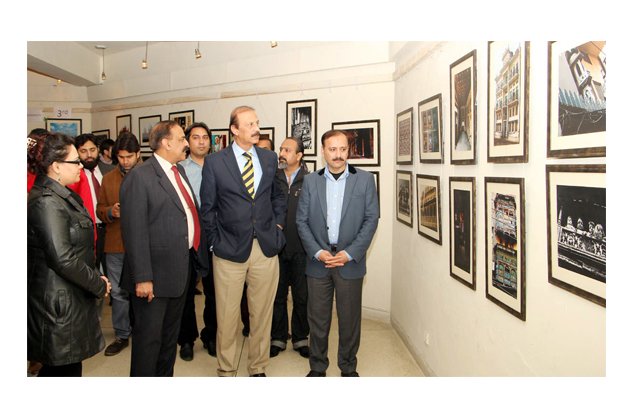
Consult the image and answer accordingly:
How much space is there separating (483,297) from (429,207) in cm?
112

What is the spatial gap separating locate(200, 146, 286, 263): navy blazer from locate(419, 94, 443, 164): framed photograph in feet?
4.22

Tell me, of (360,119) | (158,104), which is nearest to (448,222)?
(360,119)

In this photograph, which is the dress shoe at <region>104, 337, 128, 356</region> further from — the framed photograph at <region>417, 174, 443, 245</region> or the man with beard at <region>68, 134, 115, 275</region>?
the framed photograph at <region>417, 174, 443, 245</region>

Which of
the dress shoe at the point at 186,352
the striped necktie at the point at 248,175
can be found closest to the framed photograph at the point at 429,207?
the striped necktie at the point at 248,175

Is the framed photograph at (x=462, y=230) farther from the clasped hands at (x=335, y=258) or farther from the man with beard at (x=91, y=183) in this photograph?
the man with beard at (x=91, y=183)

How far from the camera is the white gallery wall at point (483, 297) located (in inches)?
71.3

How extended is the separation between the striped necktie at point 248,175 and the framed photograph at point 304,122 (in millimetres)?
2269

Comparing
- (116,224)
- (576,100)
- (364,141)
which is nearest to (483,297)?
(576,100)

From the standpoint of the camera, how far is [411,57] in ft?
13.3

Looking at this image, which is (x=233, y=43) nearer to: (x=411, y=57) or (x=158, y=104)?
(x=158, y=104)

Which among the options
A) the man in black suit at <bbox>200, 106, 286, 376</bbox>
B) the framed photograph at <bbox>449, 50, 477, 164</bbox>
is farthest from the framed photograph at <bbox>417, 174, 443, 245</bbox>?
the man in black suit at <bbox>200, 106, 286, 376</bbox>

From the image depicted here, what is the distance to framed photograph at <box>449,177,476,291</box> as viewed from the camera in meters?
2.71
